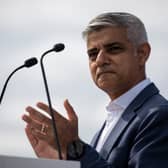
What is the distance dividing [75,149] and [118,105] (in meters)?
1.02

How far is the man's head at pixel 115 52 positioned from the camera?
4.68m

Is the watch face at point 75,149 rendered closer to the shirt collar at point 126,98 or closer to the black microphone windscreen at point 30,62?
the black microphone windscreen at point 30,62

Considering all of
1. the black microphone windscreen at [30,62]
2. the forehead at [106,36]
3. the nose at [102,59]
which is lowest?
the nose at [102,59]

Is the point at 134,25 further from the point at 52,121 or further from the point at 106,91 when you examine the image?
the point at 52,121

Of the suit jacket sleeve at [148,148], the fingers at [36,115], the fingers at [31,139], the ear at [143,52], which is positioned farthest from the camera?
the ear at [143,52]

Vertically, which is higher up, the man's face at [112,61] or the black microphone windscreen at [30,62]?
the black microphone windscreen at [30,62]

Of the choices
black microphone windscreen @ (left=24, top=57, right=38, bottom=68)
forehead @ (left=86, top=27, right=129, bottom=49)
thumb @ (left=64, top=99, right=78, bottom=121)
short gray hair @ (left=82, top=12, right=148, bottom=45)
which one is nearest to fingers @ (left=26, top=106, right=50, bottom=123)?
thumb @ (left=64, top=99, right=78, bottom=121)

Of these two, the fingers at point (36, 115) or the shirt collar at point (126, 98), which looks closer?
the fingers at point (36, 115)

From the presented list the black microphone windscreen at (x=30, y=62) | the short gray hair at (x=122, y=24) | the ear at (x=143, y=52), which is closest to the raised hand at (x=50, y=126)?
the black microphone windscreen at (x=30, y=62)

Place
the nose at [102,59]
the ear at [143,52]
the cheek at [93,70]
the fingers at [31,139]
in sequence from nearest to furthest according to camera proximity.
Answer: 1. the fingers at [31,139]
2. the nose at [102,59]
3. the cheek at [93,70]
4. the ear at [143,52]

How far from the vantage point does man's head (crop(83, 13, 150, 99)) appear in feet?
15.4

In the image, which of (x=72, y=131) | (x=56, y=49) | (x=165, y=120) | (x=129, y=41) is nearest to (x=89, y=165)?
(x=72, y=131)

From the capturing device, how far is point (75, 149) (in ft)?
12.6

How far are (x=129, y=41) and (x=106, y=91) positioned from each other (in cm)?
45
